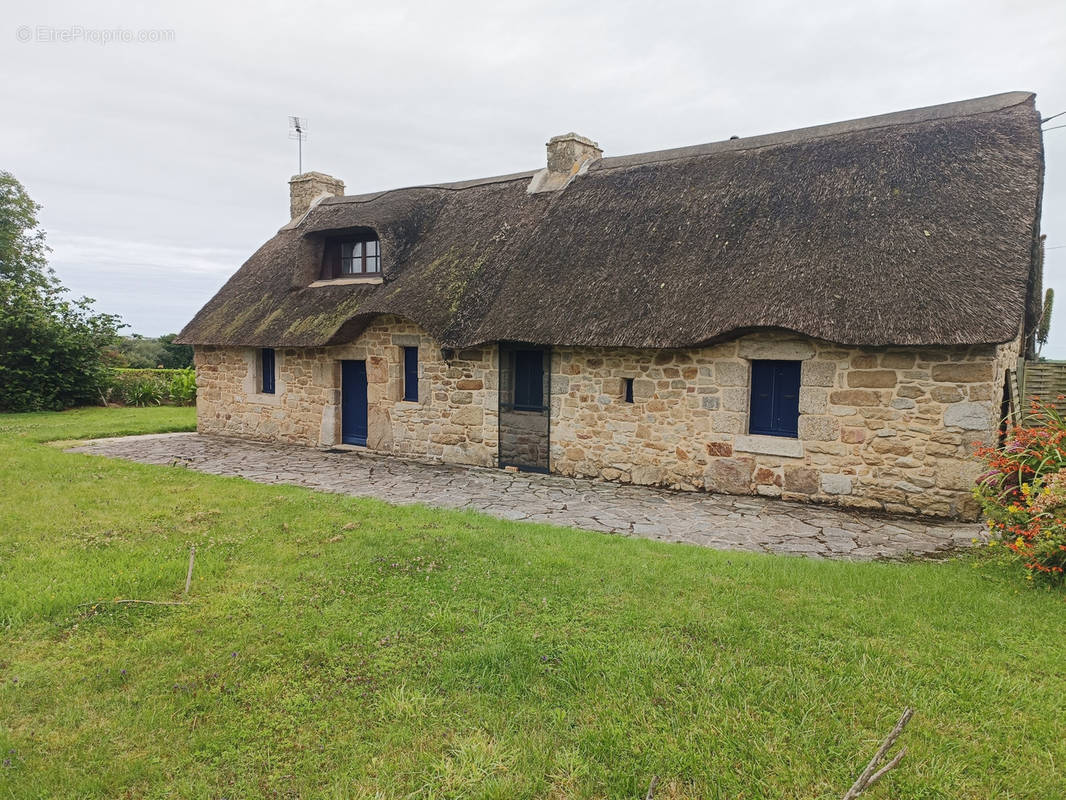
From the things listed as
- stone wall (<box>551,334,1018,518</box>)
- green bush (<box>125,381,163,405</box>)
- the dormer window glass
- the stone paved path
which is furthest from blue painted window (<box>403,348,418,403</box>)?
green bush (<box>125,381,163,405</box>)

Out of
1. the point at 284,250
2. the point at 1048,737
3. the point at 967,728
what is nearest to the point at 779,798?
the point at 967,728

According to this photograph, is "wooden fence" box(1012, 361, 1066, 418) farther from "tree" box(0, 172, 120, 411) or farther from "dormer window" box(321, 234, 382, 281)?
"tree" box(0, 172, 120, 411)

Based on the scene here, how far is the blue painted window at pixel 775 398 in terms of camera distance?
835 cm

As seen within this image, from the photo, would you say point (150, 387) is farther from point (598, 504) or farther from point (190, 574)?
point (190, 574)

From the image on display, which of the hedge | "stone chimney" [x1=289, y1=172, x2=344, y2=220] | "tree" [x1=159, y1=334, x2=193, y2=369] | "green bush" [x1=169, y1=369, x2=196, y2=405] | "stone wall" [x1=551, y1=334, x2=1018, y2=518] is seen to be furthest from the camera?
"tree" [x1=159, y1=334, x2=193, y2=369]

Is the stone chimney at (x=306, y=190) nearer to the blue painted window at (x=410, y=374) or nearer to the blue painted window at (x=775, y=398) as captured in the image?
the blue painted window at (x=410, y=374)

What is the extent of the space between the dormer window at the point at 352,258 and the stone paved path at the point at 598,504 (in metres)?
3.92

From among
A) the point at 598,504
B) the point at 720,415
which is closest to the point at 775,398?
the point at 720,415

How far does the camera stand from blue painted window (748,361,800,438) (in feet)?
27.4

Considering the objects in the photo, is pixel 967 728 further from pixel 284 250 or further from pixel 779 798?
pixel 284 250

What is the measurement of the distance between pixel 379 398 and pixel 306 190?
6.80 metres

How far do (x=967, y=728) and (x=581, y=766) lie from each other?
1.91 meters

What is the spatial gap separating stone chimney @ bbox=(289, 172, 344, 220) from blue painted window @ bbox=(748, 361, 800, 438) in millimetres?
11636

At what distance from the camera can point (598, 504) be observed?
26.9 feet
